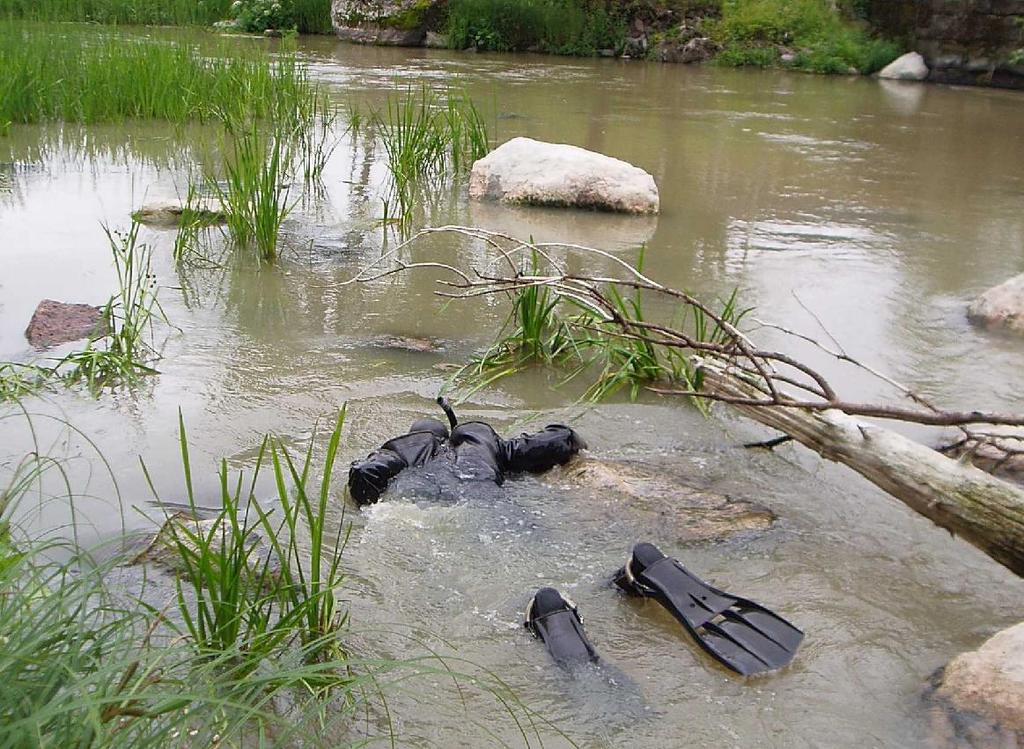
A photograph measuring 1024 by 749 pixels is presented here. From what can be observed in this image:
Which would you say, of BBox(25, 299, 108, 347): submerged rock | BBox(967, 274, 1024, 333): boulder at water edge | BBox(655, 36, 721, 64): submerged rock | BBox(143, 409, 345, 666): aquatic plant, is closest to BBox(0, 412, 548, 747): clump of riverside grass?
BBox(143, 409, 345, 666): aquatic plant

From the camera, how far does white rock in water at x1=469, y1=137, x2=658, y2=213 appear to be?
744cm

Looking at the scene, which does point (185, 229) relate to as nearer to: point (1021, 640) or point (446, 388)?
point (446, 388)

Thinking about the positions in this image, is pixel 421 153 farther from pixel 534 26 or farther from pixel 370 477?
pixel 534 26

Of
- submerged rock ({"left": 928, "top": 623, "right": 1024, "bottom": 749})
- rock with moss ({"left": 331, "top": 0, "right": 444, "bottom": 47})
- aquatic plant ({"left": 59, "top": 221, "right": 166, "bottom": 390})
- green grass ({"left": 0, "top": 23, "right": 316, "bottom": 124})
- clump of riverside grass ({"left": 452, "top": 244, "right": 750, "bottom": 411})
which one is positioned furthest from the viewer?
rock with moss ({"left": 331, "top": 0, "right": 444, "bottom": 47})

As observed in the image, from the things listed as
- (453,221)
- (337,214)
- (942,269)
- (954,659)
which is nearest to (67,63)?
(337,214)

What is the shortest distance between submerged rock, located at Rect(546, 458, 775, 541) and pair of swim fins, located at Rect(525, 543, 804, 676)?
1.30 ft

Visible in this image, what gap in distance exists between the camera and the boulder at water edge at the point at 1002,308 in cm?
528

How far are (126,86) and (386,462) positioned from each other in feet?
22.7

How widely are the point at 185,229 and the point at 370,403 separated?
2.17m

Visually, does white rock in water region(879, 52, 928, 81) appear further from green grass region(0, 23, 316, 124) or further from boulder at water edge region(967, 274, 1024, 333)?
boulder at water edge region(967, 274, 1024, 333)

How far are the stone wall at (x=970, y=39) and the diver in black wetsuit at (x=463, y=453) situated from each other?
16.6 m

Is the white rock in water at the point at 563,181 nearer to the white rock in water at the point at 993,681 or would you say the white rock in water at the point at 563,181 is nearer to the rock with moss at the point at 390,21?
the white rock in water at the point at 993,681

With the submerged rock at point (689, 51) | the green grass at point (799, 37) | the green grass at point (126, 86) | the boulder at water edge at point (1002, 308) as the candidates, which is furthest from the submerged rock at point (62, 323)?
the submerged rock at point (689, 51)

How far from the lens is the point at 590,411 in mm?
4223
